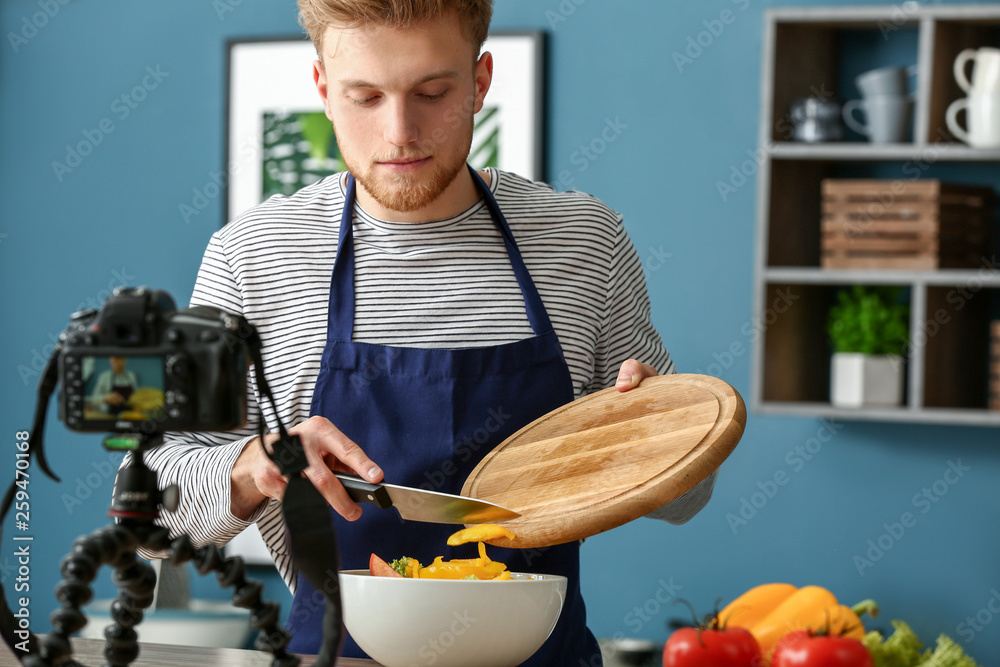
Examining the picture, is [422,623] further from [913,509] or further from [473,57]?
[913,509]

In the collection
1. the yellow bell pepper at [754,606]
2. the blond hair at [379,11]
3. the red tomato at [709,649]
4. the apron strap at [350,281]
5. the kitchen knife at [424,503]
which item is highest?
the blond hair at [379,11]

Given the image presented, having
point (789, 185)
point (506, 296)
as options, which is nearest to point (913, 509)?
point (789, 185)

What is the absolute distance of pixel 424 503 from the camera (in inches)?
37.9

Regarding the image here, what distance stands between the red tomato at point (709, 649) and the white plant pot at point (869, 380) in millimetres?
781

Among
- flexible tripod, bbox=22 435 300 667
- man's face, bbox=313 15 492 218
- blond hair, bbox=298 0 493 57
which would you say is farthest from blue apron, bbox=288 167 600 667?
flexible tripod, bbox=22 435 300 667

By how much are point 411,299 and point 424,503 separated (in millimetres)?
362

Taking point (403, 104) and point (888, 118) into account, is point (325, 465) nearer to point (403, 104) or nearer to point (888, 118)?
point (403, 104)

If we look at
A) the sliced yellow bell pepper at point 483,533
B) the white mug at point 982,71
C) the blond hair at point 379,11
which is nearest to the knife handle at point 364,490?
the sliced yellow bell pepper at point 483,533

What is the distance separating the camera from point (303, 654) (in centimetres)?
111

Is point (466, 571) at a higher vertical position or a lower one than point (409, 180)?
lower

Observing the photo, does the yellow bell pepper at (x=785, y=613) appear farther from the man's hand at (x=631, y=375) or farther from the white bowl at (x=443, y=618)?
the white bowl at (x=443, y=618)

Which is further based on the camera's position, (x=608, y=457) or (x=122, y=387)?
(x=608, y=457)

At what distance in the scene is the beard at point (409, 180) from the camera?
3.85ft

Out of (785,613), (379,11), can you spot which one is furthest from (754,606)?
(379,11)
